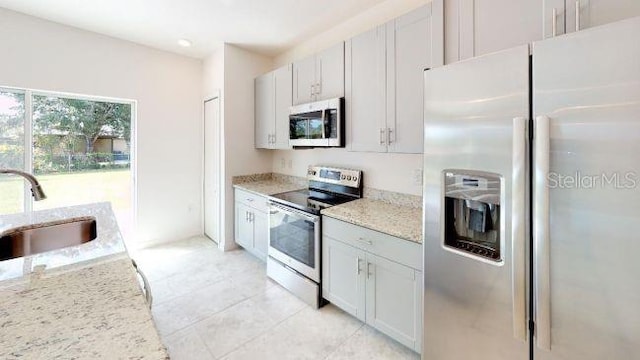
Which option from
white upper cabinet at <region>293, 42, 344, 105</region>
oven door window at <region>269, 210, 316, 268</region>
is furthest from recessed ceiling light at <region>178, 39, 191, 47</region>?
oven door window at <region>269, 210, 316, 268</region>

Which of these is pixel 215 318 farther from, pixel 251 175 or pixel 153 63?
pixel 153 63

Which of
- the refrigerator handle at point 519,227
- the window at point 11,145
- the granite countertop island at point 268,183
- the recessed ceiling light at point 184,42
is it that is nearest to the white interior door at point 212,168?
the granite countertop island at point 268,183

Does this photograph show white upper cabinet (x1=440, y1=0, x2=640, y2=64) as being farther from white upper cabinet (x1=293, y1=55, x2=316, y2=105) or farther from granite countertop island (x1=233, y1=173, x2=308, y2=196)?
granite countertop island (x1=233, y1=173, x2=308, y2=196)

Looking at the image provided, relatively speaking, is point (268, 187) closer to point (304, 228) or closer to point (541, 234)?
point (304, 228)

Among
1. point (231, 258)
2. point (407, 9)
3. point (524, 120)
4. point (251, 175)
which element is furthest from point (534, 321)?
point (251, 175)

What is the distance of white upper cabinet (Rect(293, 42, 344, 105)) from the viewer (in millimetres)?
2547

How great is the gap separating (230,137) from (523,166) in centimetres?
321

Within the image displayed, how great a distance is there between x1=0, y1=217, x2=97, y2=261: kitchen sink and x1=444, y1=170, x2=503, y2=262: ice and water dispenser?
2058mm

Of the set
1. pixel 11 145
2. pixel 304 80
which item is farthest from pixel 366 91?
pixel 11 145

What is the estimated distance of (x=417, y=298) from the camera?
172 cm

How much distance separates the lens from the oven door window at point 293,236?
8.02 feet

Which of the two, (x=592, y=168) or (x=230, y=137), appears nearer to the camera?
(x=592, y=168)

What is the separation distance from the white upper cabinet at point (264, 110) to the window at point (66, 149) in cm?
165

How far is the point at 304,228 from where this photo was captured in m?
2.50
